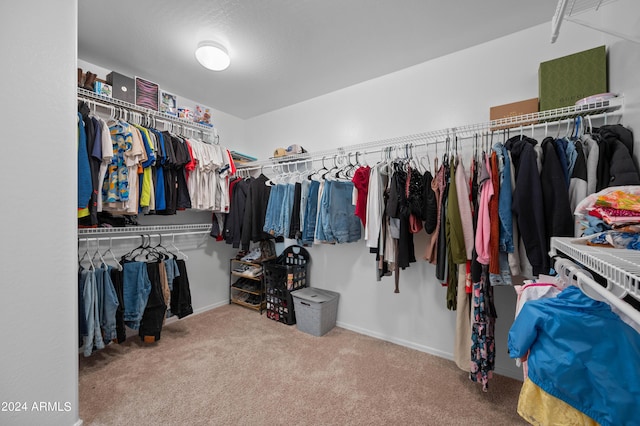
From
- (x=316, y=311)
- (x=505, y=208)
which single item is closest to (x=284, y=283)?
(x=316, y=311)

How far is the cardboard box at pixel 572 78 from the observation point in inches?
61.2

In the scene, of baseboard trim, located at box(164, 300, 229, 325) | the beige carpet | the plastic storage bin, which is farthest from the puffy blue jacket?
baseboard trim, located at box(164, 300, 229, 325)

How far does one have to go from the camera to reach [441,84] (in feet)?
7.50

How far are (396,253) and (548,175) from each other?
1069 millimetres

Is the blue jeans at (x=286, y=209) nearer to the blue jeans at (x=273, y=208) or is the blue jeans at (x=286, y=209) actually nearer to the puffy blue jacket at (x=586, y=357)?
the blue jeans at (x=273, y=208)

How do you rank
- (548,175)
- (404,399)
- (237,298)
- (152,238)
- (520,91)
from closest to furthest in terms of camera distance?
1. (548,175)
2. (404,399)
3. (520,91)
4. (152,238)
5. (237,298)

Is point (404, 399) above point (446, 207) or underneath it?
underneath

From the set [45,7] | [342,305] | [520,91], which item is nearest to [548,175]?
[520,91]

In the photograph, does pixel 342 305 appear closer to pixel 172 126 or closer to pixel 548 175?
pixel 548 175

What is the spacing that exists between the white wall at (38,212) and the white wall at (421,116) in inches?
84.9

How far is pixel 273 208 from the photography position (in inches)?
110

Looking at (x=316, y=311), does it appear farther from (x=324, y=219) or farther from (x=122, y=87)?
(x=122, y=87)

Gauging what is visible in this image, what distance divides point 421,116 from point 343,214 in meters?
1.20

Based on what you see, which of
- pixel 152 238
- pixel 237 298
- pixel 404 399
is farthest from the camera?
pixel 237 298
